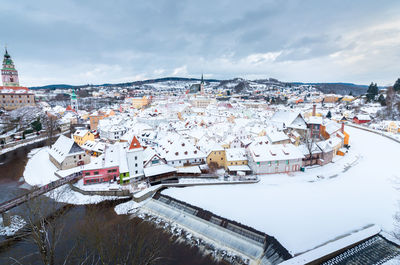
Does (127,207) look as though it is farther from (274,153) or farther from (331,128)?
(331,128)

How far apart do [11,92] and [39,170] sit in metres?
59.0

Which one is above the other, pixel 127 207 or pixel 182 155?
pixel 182 155

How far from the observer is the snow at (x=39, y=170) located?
30945 millimetres

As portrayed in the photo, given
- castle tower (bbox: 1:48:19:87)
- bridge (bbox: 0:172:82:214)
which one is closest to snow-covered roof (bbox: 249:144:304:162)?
bridge (bbox: 0:172:82:214)

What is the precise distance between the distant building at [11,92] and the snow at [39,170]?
43.6 m

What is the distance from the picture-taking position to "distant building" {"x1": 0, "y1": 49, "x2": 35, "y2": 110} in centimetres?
7062

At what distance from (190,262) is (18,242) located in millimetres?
17184

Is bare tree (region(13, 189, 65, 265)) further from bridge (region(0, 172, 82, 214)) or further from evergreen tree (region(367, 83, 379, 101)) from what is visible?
evergreen tree (region(367, 83, 379, 101))

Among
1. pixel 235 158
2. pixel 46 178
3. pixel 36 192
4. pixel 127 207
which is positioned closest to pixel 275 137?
pixel 235 158

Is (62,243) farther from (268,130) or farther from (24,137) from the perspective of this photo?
(24,137)

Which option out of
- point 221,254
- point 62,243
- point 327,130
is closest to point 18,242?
point 62,243

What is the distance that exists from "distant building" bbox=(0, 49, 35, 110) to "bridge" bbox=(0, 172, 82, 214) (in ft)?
216

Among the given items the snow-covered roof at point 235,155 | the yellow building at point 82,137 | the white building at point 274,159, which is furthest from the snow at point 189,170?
the yellow building at point 82,137

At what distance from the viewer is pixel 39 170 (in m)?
34.9
